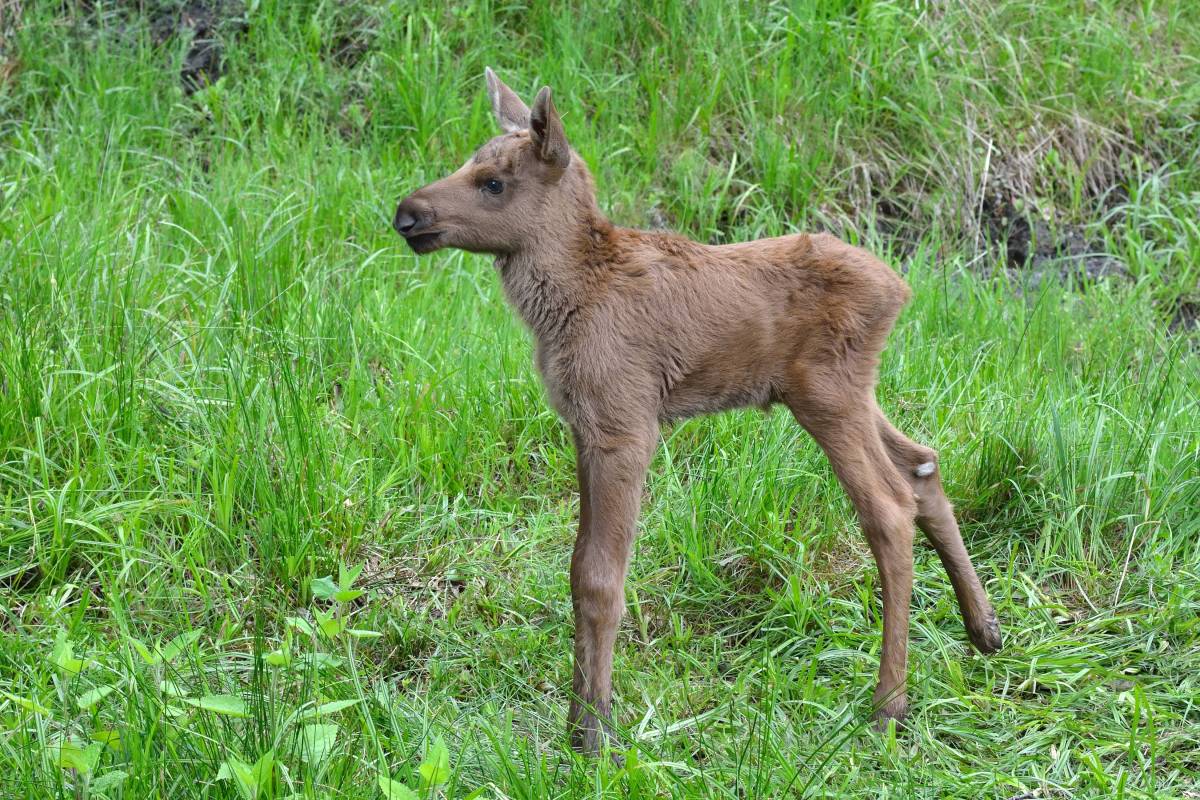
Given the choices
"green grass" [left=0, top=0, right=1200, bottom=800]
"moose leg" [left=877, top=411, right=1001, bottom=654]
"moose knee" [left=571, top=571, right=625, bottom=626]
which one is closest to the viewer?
"green grass" [left=0, top=0, right=1200, bottom=800]

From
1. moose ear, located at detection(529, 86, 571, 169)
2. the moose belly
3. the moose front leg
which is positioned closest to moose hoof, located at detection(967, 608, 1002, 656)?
the moose belly

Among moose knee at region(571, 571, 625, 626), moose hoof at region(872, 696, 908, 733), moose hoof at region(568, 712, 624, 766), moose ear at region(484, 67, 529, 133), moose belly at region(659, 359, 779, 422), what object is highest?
moose ear at region(484, 67, 529, 133)

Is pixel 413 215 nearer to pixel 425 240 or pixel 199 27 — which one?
pixel 425 240

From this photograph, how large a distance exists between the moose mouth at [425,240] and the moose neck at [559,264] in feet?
0.81

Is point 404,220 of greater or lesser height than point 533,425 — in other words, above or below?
above

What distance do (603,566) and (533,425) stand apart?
1579mm

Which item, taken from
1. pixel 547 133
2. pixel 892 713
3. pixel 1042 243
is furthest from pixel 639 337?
pixel 1042 243

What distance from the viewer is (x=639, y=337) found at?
4.07 m

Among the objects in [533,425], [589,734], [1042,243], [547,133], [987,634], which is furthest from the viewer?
[1042,243]

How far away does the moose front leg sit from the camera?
13.0 feet

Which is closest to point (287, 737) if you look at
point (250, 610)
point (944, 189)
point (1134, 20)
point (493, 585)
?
point (250, 610)

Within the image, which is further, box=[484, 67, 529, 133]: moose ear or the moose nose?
box=[484, 67, 529, 133]: moose ear

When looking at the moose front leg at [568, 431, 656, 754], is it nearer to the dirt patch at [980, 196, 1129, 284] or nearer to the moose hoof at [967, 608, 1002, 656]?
the moose hoof at [967, 608, 1002, 656]

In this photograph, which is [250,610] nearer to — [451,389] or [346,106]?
[451,389]
